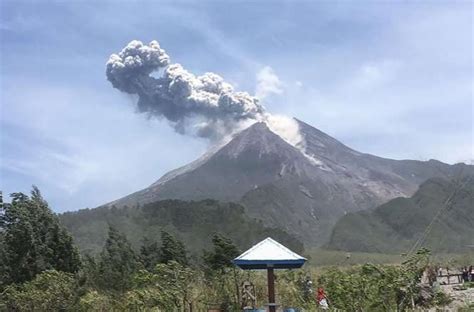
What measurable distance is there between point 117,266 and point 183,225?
57860 millimetres

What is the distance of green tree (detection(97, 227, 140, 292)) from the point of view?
78.2ft

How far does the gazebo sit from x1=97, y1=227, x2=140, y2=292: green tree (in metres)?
9.27

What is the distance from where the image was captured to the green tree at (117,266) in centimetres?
2383

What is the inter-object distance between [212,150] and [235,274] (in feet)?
556

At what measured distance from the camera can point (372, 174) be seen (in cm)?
16612

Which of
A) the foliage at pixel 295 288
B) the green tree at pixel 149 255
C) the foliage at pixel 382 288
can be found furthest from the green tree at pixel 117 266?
the foliage at pixel 382 288

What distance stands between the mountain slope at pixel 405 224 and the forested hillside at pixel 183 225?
25.1m

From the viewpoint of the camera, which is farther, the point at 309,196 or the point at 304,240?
the point at 309,196

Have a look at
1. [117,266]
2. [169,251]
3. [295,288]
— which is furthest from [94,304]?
[117,266]

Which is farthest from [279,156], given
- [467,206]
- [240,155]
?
[467,206]

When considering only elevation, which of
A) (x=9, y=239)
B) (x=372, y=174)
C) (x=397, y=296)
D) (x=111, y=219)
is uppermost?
(x=372, y=174)

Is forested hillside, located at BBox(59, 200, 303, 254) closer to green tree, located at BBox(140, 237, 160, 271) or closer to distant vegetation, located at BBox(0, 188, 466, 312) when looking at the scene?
green tree, located at BBox(140, 237, 160, 271)

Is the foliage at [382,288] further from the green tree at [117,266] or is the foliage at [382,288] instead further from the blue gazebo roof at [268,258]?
the green tree at [117,266]

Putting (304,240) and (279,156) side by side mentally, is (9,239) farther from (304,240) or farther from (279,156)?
(279,156)
